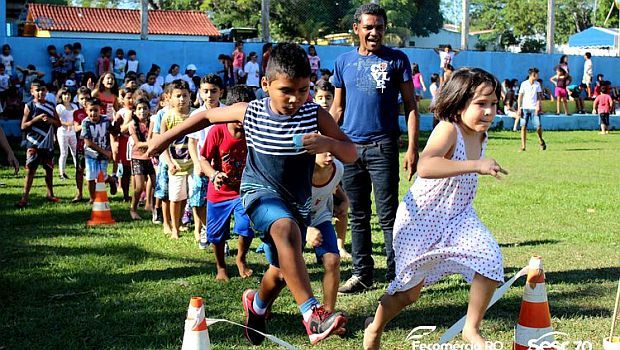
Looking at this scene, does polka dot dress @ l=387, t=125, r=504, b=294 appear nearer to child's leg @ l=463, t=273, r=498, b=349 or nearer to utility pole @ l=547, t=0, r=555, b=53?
child's leg @ l=463, t=273, r=498, b=349

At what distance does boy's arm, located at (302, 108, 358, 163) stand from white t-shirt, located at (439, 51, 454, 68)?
2532cm

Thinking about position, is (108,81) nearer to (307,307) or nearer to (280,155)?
(280,155)

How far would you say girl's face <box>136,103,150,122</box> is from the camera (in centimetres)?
1122

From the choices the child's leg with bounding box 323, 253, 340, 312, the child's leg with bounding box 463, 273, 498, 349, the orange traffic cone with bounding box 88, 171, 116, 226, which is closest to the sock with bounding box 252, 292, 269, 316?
the child's leg with bounding box 323, 253, 340, 312

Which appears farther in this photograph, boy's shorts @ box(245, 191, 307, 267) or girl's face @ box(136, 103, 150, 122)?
girl's face @ box(136, 103, 150, 122)

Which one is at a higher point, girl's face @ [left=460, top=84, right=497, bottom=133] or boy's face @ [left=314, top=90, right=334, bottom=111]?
girl's face @ [left=460, top=84, right=497, bottom=133]

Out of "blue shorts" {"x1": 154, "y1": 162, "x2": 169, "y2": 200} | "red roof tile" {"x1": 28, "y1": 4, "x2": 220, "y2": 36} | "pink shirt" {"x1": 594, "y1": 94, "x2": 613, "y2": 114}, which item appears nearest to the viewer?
"blue shorts" {"x1": 154, "y1": 162, "x2": 169, "y2": 200}

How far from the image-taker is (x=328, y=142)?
16.5 ft

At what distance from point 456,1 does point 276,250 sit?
290ft

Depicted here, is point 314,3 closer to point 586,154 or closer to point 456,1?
point 586,154

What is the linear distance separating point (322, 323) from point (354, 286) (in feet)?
7.75

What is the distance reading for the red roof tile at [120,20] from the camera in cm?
6434

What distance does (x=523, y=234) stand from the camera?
9.64 m

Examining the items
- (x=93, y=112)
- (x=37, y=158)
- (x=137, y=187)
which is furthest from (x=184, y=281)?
(x=37, y=158)
